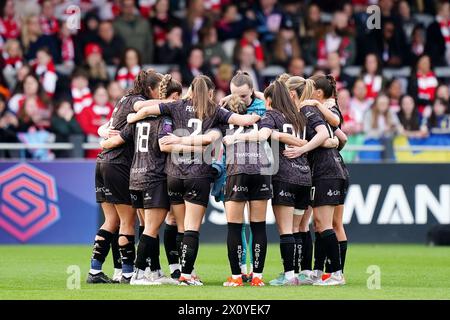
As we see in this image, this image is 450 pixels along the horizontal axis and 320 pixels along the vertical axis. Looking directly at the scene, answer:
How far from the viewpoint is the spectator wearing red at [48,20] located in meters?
22.9

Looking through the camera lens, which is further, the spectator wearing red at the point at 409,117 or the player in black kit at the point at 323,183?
the spectator wearing red at the point at 409,117

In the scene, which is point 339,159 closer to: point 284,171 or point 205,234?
point 284,171

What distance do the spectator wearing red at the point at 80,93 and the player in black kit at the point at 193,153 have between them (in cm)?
841

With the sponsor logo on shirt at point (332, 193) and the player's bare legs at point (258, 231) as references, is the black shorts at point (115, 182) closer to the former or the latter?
the player's bare legs at point (258, 231)

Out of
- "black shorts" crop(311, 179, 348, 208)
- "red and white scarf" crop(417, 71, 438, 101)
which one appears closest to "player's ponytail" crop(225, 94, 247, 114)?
"black shorts" crop(311, 179, 348, 208)

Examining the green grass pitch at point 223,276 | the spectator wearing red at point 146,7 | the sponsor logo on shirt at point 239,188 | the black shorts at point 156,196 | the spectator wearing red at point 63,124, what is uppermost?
the spectator wearing red at point 146,7

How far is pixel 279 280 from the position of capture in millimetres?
12984

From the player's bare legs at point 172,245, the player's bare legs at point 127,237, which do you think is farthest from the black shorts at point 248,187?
the player's bare legs at point 127,237

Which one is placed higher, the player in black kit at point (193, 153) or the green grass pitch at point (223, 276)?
the player in black kit at point (193, 153)

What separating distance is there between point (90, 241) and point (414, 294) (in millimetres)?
9189

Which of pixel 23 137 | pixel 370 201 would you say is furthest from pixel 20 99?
pixel 370 201

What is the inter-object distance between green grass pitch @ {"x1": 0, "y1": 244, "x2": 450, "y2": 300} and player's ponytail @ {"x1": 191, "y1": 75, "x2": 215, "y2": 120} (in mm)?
1824

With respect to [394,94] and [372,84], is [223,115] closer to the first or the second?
[394,94]

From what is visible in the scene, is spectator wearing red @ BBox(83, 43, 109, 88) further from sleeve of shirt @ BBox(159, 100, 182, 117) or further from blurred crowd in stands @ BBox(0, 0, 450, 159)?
sleeve of shirt @ BBox(159, 100, 182, 117)
